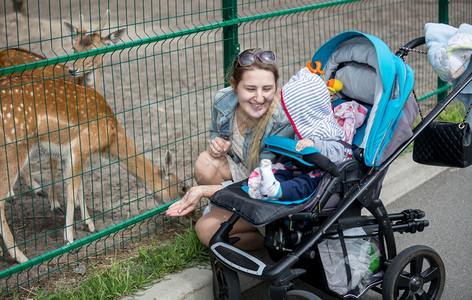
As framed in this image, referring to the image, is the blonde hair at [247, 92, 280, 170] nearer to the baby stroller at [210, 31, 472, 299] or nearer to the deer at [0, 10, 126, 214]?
the baby stroller at [210, 31, 472, 299]

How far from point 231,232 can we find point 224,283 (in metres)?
0.38

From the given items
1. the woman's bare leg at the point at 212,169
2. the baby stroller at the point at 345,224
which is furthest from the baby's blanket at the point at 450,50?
the woman's bare leg at the point at 212,169

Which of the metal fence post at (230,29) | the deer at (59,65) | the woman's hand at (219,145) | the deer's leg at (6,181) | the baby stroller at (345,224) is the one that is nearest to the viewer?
the baby stroller at (345,224)

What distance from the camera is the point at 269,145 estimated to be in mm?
3811

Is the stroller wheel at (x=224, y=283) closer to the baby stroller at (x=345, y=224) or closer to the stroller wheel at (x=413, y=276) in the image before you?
the baby stroller at (x=345, y=224)

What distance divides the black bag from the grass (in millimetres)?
1571

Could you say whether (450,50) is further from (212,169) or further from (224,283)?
(224,283)

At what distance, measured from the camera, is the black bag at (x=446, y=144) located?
4.02 metres

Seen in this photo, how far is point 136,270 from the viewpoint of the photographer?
4273 mm

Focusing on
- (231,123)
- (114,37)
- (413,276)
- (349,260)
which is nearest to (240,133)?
(231,123)

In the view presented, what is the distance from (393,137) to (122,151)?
2432 millimetres

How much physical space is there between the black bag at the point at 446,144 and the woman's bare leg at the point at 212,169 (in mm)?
1245

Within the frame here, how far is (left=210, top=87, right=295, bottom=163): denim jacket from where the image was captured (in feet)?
13.4

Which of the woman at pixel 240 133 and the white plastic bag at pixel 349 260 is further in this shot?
the woman at pixel 240 133
